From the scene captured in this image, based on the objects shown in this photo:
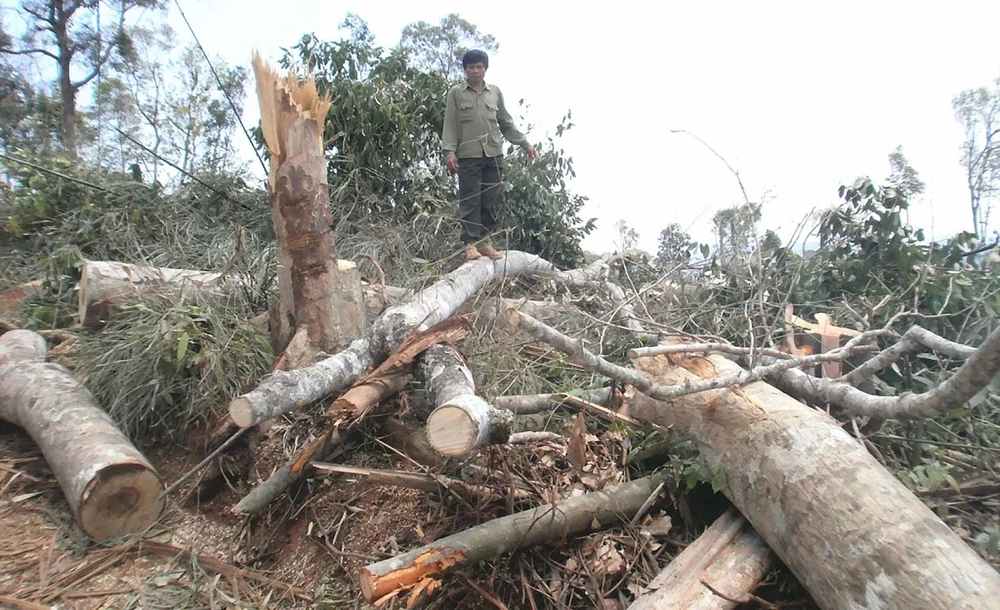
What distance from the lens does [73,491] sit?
97.1 inches

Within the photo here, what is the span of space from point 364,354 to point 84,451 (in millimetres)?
1279

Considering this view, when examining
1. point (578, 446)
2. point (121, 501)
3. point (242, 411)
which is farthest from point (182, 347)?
point (578, 446)

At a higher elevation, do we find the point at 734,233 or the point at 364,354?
the point at 734,233

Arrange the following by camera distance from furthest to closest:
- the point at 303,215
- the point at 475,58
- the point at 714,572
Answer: the point at 475,58 → the point at 303,215 → the point at 714,572

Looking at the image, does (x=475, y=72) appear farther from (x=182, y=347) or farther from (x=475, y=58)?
(x=182, y=347)

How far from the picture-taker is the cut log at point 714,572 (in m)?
1.81

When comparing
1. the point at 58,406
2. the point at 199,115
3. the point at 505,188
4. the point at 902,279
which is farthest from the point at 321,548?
the point at 199,115

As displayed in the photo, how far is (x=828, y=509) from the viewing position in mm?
1743

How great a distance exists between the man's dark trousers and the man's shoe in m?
0.31

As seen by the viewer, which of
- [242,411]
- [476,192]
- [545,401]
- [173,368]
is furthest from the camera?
[476,192]

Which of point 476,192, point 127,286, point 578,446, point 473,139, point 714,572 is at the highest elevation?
point 473,139

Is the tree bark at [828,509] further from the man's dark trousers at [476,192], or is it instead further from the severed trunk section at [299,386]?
the man's dark trousers at [476,192]

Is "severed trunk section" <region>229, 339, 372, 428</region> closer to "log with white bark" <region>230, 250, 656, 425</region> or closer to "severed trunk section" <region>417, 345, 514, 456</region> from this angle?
"log with white bark" <region>230, 250, 656, 425</region>

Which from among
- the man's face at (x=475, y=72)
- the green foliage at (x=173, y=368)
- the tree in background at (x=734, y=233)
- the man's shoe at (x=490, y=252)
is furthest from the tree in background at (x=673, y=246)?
the green foliage at (x=173, y=368)
